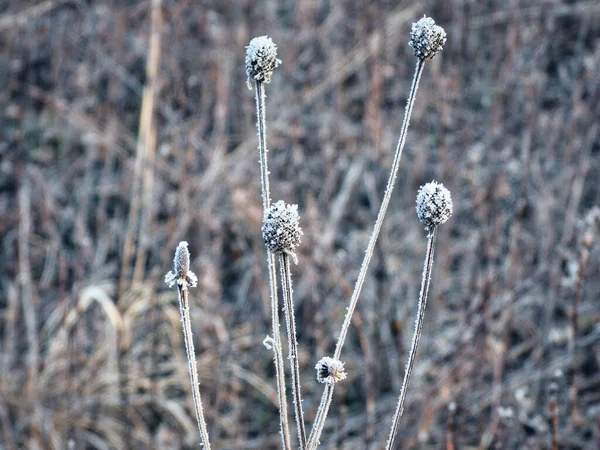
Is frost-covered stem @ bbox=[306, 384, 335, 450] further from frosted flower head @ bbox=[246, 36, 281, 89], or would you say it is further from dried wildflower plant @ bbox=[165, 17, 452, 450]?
frosted flower head @ bbox=[246, 36, 281, 89]

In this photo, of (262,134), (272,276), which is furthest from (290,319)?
(262,134)

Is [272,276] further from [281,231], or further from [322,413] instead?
[322,413]

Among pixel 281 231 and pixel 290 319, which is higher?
pixel 281 231

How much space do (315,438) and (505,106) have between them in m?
3.07

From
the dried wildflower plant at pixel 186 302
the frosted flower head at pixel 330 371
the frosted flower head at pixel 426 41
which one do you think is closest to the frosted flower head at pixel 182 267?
the dried wildflower plant at pixel 186 302

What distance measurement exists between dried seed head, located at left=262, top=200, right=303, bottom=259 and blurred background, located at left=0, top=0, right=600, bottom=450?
1.03 m

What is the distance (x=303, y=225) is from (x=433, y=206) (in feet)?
7.71

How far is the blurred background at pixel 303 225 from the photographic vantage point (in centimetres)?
276

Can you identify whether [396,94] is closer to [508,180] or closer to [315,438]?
[508,180]

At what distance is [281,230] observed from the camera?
3.08 feet

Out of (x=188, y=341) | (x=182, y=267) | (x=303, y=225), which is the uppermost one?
(x=303, y=225)

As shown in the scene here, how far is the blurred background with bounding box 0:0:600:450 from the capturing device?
2.76 m

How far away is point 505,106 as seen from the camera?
373cm

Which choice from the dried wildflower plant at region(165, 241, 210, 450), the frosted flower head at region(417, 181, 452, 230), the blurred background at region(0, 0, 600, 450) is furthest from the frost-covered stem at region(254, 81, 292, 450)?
the blurred background at region(0, 0, 600, 450)
